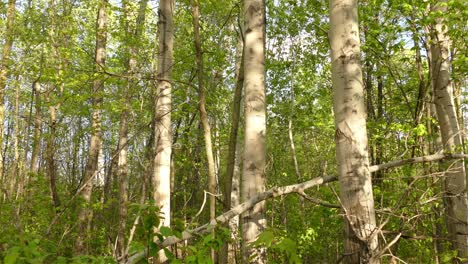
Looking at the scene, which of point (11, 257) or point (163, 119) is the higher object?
point (163, 119)

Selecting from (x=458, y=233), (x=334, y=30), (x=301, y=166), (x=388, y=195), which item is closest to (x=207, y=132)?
(x=334, y=30)

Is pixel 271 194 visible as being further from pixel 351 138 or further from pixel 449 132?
pixel 449 132

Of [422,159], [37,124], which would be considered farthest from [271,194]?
[37,124]

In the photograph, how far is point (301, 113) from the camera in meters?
11.4

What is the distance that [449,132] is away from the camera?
18.0 feet

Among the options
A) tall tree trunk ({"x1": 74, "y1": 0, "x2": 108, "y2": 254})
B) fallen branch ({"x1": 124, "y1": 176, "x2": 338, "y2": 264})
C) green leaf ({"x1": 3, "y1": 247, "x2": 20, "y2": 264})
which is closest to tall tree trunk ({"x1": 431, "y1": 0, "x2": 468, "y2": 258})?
fallen branch ({"x1": 124, "y1": 176, "x2": 338, "y2": 264})

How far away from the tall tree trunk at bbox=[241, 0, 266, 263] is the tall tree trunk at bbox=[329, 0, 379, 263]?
1.15 metres

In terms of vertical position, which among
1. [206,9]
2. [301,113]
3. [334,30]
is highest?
[206,9]

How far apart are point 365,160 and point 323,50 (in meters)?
6.93

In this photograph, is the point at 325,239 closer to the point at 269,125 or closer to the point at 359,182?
the point at 269,125

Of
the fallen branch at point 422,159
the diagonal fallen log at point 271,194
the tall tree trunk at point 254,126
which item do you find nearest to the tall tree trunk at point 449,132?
the fallen branch at point 422,159

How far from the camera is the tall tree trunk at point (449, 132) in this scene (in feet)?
16.1

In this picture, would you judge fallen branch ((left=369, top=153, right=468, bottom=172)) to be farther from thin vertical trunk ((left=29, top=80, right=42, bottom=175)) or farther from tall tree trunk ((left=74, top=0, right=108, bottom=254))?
thin vertical trunk ((left=29, top=80, right=42, bottom=175))

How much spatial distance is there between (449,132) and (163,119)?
431 cm
